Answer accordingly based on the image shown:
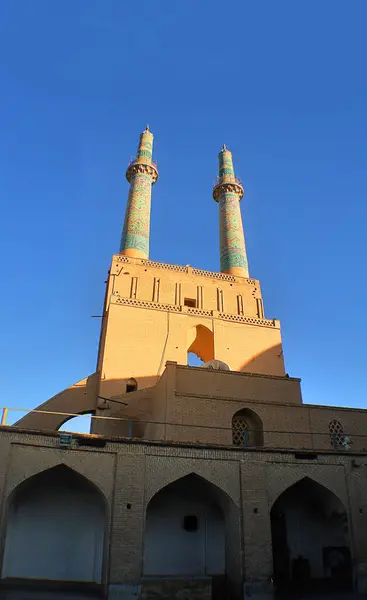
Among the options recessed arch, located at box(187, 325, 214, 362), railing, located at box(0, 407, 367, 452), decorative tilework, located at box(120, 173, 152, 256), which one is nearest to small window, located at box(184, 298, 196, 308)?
recessed arch, located at box(187, 325, 214, 362)

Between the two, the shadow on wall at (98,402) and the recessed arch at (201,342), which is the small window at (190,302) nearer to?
the recessed arch at (201,342)

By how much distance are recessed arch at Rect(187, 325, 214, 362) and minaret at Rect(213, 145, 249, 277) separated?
5122 mm

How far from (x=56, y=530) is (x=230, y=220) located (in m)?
19.8

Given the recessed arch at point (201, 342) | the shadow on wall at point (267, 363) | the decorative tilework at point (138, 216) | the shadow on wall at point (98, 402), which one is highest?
the decorative tilework at point (138, 216)

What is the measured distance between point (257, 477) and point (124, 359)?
317 inches

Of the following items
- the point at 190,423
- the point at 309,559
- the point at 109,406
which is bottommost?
the point at 309,559

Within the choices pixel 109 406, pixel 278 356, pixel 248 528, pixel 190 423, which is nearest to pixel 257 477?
pixel 248 528

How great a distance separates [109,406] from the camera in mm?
18453

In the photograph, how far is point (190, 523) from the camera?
14.6 metres

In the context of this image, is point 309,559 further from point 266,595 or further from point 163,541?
point 163,541

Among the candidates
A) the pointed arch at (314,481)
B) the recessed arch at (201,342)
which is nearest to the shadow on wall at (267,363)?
the recessed arch at (201,342)

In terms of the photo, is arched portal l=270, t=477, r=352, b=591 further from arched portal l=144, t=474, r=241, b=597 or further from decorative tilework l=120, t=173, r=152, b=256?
decorative tilework l=120, t=173, r=152, b=256

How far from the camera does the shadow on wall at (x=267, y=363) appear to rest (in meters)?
21.7

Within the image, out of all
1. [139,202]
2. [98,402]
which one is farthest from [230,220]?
[98,402]
